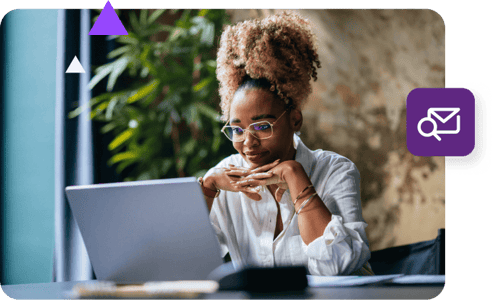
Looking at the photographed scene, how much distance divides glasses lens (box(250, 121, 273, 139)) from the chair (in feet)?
1.89

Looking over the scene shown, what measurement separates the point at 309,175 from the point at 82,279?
0.95 metres

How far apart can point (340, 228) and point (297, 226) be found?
0.15m

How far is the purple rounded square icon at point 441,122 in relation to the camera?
5.86ft

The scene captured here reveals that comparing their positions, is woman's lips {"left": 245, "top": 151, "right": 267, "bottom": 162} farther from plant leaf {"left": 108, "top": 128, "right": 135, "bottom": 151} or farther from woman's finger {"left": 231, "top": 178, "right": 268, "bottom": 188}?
plant leaf {"left": 108, "top": 128, "right": 135, "bottom": 151}

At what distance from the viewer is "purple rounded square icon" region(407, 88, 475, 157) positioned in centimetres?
179

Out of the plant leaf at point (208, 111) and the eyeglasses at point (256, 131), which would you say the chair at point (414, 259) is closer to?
the eyeglasses at point (256, 131)

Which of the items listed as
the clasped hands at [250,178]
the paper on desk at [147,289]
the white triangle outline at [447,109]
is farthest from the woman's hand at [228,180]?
the white triangle outline at [447,109]

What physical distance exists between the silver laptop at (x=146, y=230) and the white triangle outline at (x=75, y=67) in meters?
0.45

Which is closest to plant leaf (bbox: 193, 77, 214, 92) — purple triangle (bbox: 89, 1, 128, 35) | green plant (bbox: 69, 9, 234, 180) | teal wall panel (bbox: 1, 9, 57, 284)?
green plant (bbox: 69, 9, 234, 180)

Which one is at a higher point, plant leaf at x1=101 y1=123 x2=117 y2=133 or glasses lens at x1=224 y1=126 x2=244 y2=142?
plant leaf at x1=101 y1=123 x2=117 y2=133

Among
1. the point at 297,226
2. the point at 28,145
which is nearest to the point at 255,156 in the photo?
the point at 297,226

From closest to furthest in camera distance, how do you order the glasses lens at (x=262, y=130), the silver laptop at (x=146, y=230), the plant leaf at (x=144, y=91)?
1. the silver laptop at (x=146, y=230)
2. the glasses lens at (x=262, y=130)
3. the plant leaf at (x=144, y=91)

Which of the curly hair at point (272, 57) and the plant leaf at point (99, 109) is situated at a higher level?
the curly hair at point (272, 57)

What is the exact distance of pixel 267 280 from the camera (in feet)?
5.82
